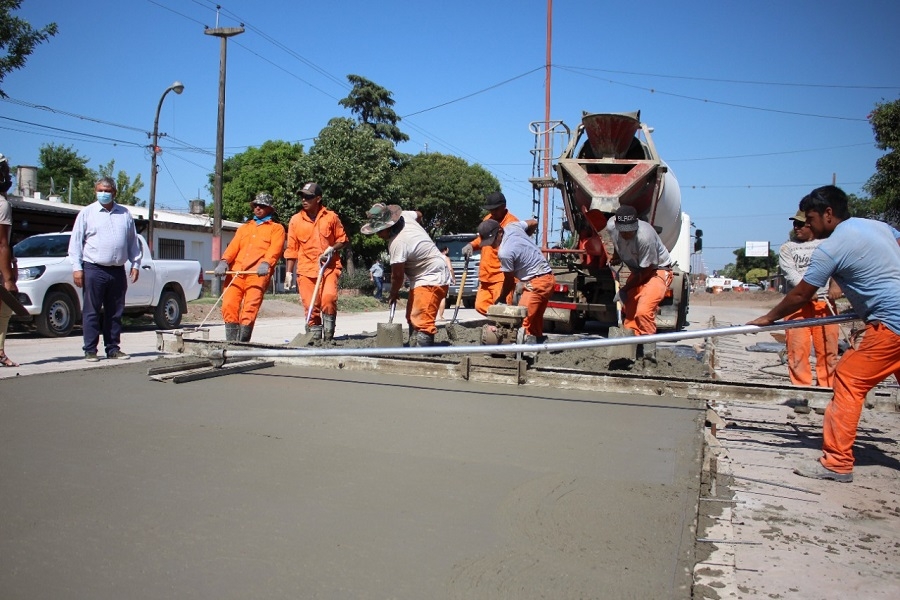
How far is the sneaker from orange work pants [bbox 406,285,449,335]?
3586mm

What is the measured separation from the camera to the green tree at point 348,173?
88.9 ft

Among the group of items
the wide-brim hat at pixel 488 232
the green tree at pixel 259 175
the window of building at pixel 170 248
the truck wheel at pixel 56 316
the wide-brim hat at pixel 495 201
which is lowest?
the truck wheel at pixel 56 316

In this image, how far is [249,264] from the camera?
24.0 ft

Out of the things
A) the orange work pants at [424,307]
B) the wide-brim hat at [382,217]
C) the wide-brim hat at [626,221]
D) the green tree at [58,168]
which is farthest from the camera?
the green tree at [58,168]

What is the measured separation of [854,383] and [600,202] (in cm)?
565

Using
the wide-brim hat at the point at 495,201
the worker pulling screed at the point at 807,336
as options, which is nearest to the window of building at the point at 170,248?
the wide-brim hat at the point at 495,201

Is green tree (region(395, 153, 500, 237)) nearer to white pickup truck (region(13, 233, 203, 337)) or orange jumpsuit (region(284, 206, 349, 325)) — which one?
white pickup truck (region(13, 233, 203, 337))

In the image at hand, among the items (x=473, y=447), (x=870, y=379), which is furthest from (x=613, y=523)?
(x=870, y=379)

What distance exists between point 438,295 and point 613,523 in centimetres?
427

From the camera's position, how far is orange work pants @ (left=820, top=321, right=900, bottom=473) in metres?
3.73

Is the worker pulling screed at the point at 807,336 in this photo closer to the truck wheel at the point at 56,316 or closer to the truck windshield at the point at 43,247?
the truck wheel at the point at 56,316

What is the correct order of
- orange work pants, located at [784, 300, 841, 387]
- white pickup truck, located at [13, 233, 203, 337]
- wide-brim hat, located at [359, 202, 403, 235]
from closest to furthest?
orange work pants, located at [784, 300, 841, 387]
wide-brim hat, located at [359, 202, 403, 235]
white pickup truck, located at [13, 233, 203, 337]

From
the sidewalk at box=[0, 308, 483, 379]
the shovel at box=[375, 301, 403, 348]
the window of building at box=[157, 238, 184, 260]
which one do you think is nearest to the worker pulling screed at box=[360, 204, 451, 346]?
the shovel at box=[375, 301, 403, 348]

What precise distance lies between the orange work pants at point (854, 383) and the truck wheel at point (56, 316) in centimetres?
1005
